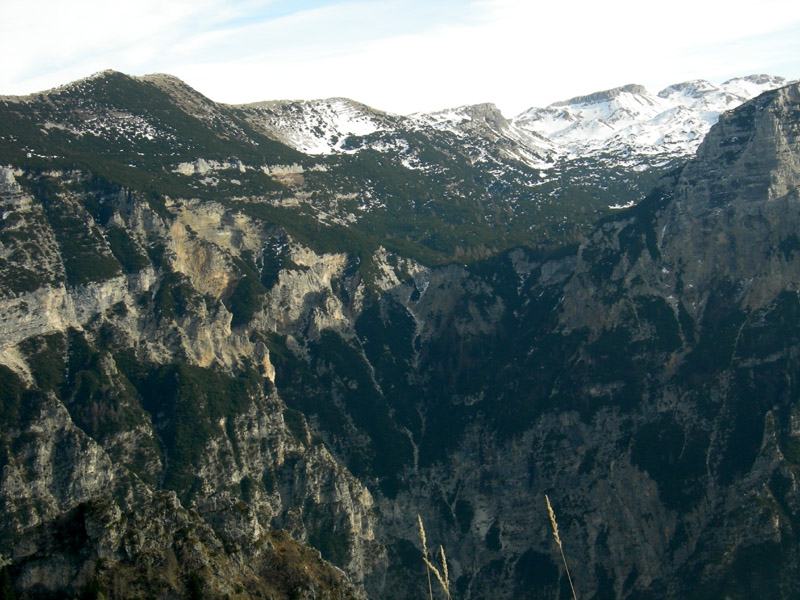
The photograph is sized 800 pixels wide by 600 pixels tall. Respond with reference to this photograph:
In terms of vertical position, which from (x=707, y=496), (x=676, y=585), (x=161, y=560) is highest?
(x=161, y=560)

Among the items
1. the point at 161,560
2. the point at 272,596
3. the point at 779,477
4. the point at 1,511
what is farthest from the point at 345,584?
the point at 779,477

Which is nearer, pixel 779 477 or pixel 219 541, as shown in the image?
pixel 219 541

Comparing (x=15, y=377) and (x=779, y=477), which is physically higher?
(x=15, y=377)

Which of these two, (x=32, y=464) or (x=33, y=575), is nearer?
(x=33, y=575)

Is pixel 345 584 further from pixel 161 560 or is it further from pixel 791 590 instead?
pixel 791 590

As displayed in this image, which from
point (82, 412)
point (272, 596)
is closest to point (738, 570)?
point (272, 596)

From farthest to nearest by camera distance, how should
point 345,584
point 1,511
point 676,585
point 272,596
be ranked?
point 676,585 → point 1,511 → point 345,584 → point 272,596

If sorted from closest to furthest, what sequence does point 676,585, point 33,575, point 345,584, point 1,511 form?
point 33,575 → point 345,584 → point 1,511 → point 676,585

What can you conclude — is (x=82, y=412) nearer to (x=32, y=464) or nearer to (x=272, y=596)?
(x=32, y=464)

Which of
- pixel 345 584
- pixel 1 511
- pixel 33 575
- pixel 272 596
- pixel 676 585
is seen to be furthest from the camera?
pixel 676 585
